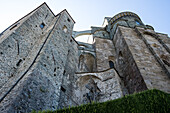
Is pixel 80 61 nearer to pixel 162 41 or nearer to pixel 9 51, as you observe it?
pixel 9 51

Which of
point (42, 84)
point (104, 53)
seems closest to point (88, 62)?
point (104, 53)

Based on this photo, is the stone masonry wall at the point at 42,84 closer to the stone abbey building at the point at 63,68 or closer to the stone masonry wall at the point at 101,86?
the stone abbey building at the point at 63,68

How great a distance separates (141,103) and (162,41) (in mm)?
9898

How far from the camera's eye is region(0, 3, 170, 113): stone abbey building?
18.2 feet

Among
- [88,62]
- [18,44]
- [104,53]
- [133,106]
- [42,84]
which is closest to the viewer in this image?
[133,106]

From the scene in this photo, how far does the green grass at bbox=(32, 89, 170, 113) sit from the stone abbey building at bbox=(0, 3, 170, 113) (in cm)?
211

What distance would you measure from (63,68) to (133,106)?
5.43 m

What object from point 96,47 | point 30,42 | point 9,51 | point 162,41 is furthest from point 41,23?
point 162,41

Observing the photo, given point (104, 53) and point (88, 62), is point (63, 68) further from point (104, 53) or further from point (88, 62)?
point (104, 53)

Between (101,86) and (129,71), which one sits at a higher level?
(129,71)

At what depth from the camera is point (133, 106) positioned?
13.1ft

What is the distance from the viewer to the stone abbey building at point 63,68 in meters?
5.56

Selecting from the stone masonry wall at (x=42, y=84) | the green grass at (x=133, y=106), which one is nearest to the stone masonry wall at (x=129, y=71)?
the green grass at (x=133, y=106)

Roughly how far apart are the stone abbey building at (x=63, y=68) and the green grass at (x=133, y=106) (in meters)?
2.11
